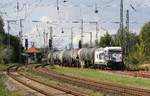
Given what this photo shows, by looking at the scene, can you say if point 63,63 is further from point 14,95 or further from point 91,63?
point 14,95

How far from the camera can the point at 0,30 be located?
12562 cm

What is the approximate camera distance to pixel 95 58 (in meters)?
72.9

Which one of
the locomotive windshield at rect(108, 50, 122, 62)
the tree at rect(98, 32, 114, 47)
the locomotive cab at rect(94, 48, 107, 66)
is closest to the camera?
the locomotive windshield at rect(108, 50, 122, 62)

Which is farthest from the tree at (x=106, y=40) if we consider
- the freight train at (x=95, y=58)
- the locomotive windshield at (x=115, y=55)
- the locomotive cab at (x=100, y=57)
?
the locomotive windshield at (x=115, y=55)

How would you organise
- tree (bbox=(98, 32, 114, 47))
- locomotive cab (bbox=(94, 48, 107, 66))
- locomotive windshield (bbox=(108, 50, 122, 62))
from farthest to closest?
tree (bbox=(98, 32, 114, 47))
locomotive cab (bbox=(94, 48, 107, 66))
locomotive windshield (bbox=(108, 50, 122, 62))

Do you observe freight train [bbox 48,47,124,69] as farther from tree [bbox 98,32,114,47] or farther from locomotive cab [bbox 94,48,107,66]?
tree [bbox 98,32,114,47]

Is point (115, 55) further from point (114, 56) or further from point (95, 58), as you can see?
point (95, 58)

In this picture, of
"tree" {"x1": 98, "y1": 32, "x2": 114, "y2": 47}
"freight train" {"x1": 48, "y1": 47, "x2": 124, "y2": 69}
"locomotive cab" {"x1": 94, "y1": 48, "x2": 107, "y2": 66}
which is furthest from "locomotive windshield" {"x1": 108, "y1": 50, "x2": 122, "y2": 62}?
"tree" {"x1": 98, "y1": 32, "x2": 114, "y2": 47}

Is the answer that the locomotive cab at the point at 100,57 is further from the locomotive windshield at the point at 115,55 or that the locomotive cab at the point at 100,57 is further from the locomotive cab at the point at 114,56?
the locomotive windshield at the point at 115,55

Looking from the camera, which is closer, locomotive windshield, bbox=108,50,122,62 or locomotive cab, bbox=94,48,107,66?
locomotive windshield, bbox=108,50,122,62

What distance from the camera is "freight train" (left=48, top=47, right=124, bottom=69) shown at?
64.9 m

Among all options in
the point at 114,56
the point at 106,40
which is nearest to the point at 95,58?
the point at 114,56

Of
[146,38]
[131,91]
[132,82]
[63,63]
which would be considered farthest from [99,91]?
[146,38]

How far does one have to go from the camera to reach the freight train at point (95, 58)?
64.9m
